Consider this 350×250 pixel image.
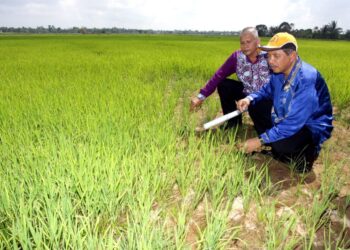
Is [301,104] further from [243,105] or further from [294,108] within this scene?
[243,105]

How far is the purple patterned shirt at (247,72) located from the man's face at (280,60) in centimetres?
72

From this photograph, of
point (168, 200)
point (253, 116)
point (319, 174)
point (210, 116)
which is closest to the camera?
point (168, 200)

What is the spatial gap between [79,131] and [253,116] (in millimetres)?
1518

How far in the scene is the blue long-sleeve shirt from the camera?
188 centimetres

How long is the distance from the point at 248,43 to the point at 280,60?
626 millimetres

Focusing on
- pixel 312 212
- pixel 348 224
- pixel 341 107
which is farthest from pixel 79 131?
pixel 341 107

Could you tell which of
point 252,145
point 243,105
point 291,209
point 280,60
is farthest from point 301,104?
point 291,209

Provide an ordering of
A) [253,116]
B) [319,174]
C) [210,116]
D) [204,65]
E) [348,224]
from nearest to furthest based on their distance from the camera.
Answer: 1. [348,224]
2. [319,174]
3. [253,116]
4. [210,116]
5. [204,65]

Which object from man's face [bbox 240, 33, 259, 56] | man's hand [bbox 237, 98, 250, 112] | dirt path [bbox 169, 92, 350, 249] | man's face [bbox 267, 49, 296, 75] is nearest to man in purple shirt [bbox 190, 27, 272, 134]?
man's face [bbox 240, 33, 259, 56]

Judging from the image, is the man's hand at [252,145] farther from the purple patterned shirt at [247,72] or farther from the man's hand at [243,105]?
the purple patterned shirt at [247,72]

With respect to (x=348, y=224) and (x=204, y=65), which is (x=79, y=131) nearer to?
(x=348, y=224)

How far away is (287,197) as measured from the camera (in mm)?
1859

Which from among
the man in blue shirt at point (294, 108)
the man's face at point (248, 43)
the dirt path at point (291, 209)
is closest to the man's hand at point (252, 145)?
the man in blue shirt at point (294, 108)

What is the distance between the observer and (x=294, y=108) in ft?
6.20
